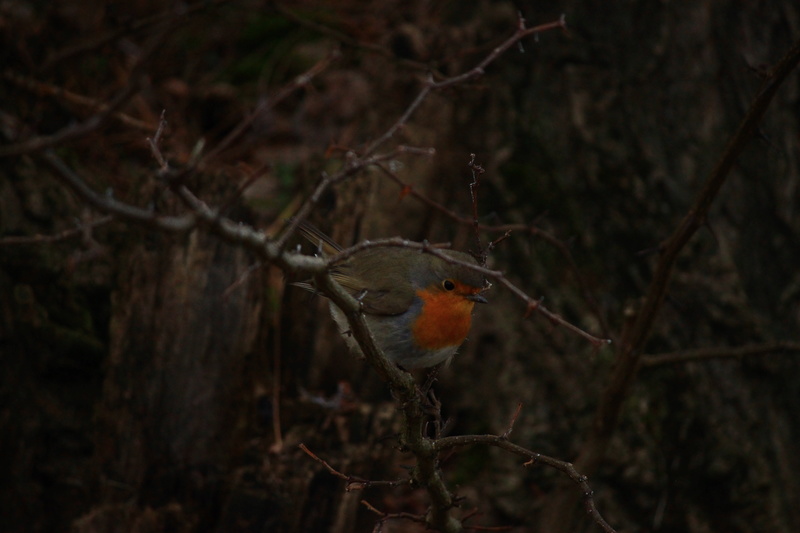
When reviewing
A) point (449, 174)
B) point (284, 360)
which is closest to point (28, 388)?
point (284, 360)

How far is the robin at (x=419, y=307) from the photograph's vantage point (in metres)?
2.85

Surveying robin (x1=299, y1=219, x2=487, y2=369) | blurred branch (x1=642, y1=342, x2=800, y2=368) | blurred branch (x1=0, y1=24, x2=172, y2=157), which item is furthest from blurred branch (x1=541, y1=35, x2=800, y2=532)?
blurred branch (x1=0, y1=24, x2=172, y2=157)

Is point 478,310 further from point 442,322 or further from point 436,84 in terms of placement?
point 436,84

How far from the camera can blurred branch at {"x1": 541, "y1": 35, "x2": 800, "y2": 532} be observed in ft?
8.05

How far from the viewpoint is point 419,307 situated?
292 cm

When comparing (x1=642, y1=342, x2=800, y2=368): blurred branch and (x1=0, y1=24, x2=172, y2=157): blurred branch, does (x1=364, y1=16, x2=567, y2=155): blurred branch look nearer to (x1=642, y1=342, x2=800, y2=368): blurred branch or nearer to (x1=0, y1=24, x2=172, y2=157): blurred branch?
(x1=0, y1=24, x2=172, y2=157): blurred branch

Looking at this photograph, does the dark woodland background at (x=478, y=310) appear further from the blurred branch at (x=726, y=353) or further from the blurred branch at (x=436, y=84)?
the blurred branch at (x=436, y=84)

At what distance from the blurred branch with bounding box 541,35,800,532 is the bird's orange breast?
→ 2.37 feet

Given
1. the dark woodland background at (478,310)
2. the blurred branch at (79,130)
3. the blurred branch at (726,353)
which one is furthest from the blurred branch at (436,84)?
the blurred branch at (726,353)

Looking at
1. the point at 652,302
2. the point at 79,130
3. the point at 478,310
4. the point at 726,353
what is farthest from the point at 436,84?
the point at 478,310

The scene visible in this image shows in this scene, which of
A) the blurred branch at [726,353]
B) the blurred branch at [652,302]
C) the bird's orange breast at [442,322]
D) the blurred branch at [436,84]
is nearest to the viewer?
the blurred branch at [436,84]

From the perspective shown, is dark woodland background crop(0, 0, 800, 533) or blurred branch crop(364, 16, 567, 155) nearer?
blurred branch crop(364, 16, 567, 155)

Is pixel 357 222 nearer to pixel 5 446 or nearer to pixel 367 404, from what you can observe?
pixel 367 404

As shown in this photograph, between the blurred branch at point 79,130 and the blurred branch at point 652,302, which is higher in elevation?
the blurred branch at point 652,302
